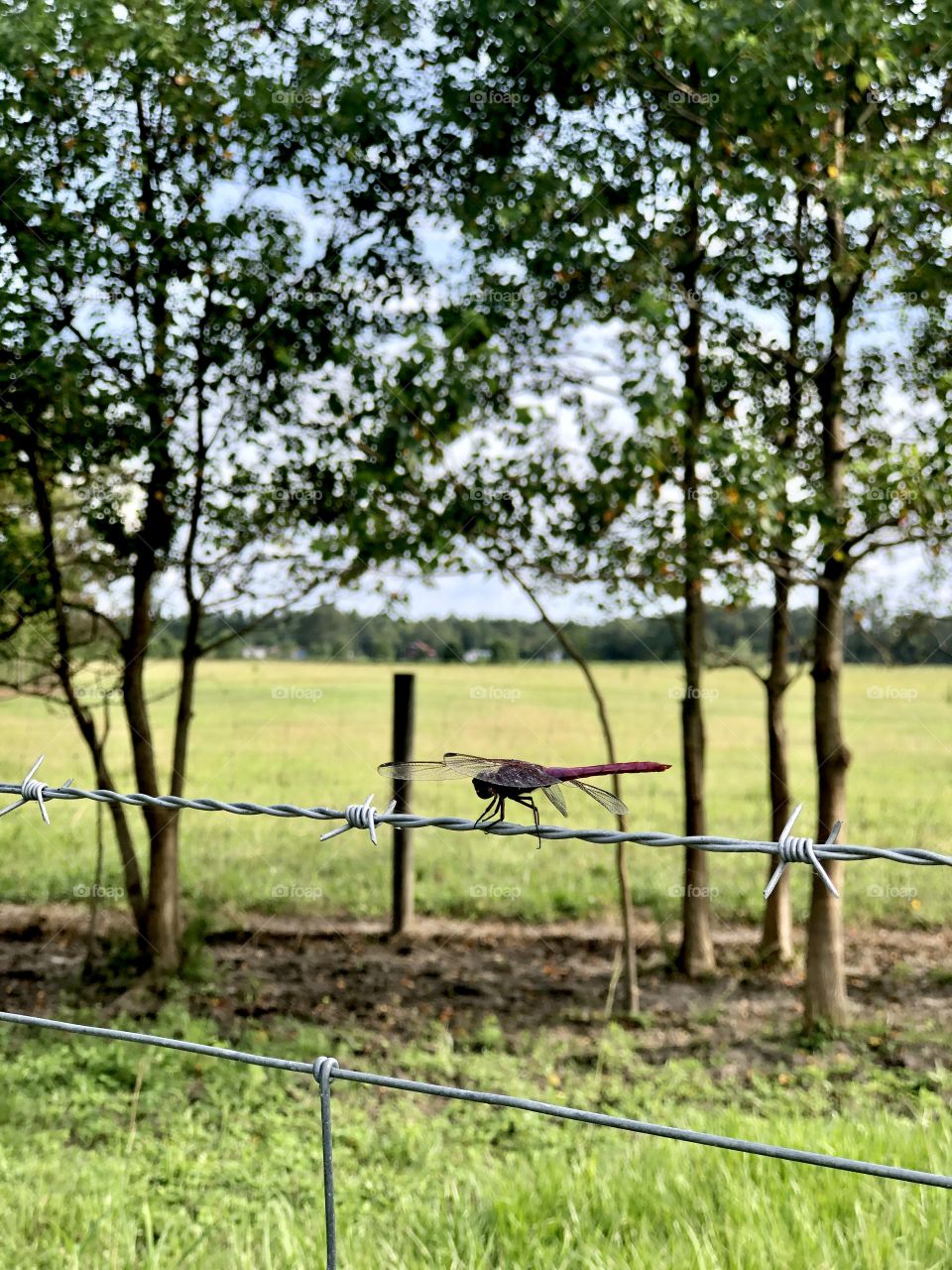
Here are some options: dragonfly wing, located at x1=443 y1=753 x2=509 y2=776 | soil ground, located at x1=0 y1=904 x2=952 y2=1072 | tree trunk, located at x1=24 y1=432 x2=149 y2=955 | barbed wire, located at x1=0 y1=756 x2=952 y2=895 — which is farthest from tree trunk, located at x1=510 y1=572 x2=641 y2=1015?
dragonfly wing, located at x1=443 y1=753 x2=509 y2=776

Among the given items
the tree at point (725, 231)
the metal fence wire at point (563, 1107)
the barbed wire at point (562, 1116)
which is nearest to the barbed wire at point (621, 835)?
the metal fence wire at point (563, 1107)

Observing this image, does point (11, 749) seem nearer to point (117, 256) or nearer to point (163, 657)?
point (163, 657)

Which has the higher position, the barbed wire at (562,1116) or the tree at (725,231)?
the tree at (725,231)

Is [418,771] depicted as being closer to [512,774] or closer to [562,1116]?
[512,774]

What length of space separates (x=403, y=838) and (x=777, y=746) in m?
2.27

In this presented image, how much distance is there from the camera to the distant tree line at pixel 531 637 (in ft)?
19.5

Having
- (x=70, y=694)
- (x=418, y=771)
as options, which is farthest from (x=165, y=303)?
(x=418, y=771)

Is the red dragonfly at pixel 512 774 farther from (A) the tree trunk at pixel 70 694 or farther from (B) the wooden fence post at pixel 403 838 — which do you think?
(B) the wooden fence post at pixel 403 838

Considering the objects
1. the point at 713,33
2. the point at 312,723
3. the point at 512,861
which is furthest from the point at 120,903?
the point at 713,33

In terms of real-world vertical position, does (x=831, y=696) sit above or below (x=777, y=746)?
above

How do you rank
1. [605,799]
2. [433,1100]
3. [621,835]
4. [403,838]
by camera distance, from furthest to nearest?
1. [403,838]
2. [433,1100]
3. [621,835]
4. [605,799]

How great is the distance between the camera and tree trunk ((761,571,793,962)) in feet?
19.7

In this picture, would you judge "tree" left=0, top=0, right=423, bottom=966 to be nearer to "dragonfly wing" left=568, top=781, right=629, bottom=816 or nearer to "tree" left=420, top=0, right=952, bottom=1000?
"tree" left=420, top=0, right=952, bottom=1000

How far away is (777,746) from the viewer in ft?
19.8
